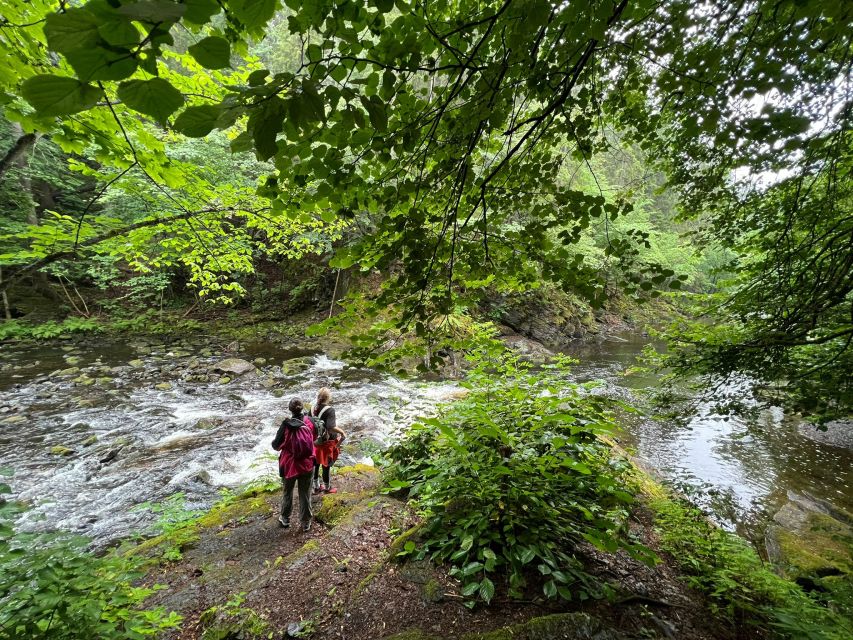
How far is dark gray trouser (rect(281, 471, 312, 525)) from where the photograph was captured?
4.45 meters

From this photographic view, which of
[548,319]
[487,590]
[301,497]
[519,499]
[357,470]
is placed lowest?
[357,470]

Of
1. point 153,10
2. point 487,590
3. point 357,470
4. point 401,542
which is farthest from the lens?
point 357,470

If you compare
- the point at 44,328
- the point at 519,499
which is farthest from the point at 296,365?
the point at 519,499

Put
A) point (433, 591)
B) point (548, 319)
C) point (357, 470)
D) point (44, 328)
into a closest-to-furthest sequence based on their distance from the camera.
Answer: point (433, 591), point (357, 470), point (44, 328), point (548, 319)

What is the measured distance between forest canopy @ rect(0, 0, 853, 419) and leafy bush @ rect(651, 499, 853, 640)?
1.59 metres

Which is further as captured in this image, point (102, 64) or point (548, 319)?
point (548, 319)

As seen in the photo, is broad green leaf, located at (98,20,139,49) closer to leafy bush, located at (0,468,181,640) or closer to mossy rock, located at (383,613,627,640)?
leafy bush, located at (0,468,181,640)

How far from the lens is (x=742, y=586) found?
292cm

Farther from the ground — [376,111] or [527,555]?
[376,111]

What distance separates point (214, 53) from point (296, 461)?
4464 millimetres

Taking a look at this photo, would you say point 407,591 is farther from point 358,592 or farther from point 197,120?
point 197,120

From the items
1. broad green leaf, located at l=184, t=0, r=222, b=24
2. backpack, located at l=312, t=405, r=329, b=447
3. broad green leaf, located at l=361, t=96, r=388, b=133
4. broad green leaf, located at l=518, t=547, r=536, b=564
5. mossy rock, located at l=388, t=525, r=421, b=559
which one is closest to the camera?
broad green leaf, located at l=184, t=0, r=222, b=24

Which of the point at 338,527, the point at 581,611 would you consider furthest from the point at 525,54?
the point at 338,527

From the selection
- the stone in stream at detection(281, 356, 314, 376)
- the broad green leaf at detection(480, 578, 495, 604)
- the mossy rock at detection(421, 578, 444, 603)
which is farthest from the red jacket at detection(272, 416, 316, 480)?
the stone in stream at detection(281, 356, 314, 376)
